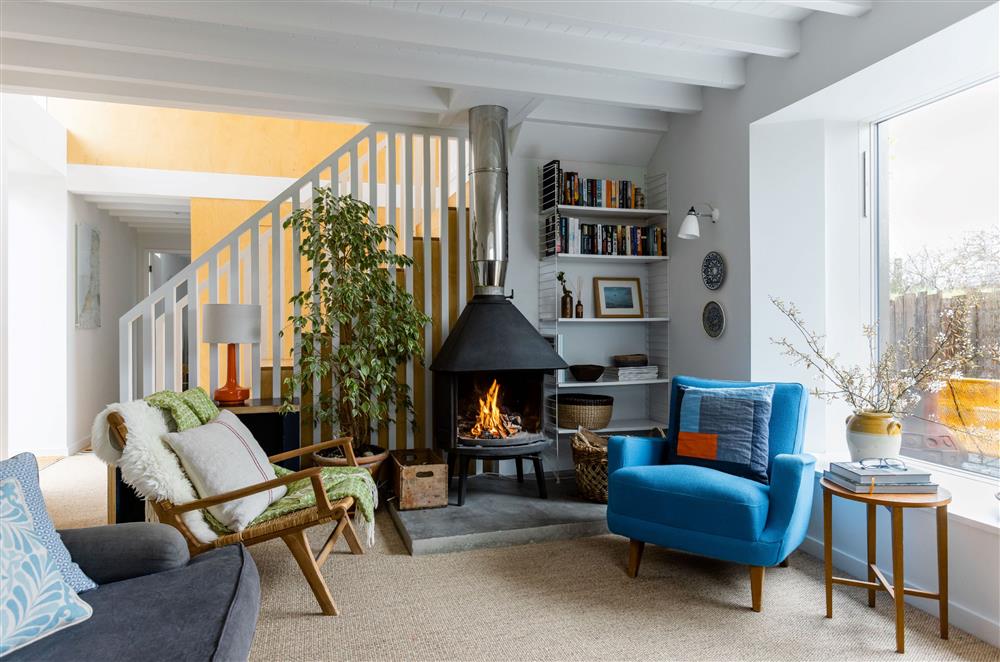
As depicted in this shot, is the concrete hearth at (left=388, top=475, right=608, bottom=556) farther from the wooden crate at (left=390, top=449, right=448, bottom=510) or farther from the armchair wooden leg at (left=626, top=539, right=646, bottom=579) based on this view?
the armchair wooden leg at (left=626, top=539, right=646, bottom=579)

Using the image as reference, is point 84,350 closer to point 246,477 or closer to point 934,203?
point 246,477

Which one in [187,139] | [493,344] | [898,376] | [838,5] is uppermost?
[187,139]

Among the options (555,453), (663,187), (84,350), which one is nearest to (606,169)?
(663,187)

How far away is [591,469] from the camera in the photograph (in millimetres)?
3801

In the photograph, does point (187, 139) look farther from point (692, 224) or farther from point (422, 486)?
point (692, 224)

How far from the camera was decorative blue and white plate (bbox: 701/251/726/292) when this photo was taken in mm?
3889

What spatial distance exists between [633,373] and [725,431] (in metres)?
1.52

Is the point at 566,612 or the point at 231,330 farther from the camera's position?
the point at 231,330

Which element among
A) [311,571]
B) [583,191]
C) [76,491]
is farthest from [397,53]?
[76,491]

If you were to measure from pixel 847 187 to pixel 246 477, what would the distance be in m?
3.48

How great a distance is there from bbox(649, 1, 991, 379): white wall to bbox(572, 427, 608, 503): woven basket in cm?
93

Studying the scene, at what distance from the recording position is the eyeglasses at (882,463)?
244cm

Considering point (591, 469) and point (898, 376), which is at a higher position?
point (898, 376)

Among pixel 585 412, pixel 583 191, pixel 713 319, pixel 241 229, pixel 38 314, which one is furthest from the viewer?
pixel 38 314
